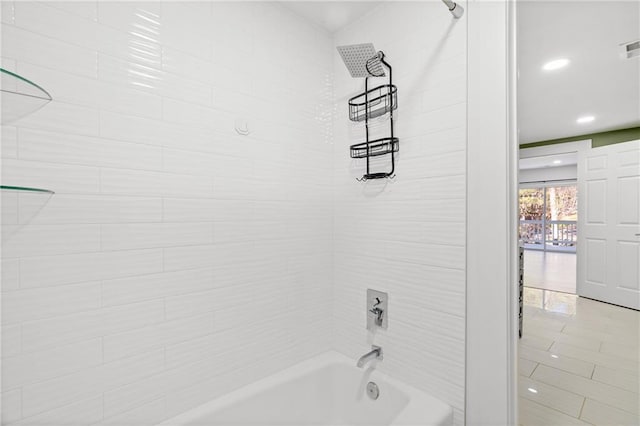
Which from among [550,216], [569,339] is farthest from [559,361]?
[550,216]

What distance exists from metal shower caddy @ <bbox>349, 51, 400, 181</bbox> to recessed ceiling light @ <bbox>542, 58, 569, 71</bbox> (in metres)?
1.99

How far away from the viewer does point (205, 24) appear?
1396 mm

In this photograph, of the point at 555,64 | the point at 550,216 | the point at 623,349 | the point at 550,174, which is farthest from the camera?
the point at 550,216

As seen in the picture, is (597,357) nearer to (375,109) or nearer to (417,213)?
(417,213)

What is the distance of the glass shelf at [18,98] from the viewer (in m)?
0.95

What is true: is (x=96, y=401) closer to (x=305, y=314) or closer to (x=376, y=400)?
(x=305, y=314)

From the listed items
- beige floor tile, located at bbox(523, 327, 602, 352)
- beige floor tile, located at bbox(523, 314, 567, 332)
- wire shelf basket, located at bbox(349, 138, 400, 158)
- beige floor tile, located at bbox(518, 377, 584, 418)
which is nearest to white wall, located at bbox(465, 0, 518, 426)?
wire shelf basket, located at bbox(349, 138, 400, 158)

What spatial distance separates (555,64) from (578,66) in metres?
0.25

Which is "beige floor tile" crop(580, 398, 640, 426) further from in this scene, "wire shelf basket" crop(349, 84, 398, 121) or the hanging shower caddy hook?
"wire shelf basket" crop(349, 84, 398, 121)

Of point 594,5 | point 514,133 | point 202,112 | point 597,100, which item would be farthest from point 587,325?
point 202,112

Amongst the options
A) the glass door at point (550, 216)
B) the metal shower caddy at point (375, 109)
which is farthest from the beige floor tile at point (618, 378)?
the glass door at point (550, 216)

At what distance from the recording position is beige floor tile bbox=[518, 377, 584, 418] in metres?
2.05

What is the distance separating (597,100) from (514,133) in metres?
3.47

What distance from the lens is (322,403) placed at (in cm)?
169
